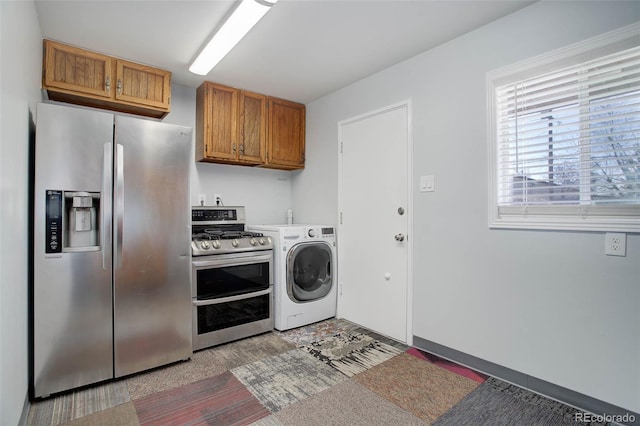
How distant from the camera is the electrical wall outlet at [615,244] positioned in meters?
1.74

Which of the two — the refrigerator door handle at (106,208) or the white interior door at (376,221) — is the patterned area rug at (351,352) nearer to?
the white interior door at (376,221)

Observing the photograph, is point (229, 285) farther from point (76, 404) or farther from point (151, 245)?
point (76, 404)

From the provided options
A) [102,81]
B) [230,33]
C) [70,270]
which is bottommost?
[70,270]

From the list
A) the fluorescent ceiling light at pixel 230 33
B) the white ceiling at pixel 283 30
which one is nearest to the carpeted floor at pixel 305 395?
the fluorescent ceiling light at pixel 230 33

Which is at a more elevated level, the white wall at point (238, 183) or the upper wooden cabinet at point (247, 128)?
the upper wooden cabinet at point (247, 128)

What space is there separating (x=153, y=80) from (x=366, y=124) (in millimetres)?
2022

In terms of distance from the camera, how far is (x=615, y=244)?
1.77m

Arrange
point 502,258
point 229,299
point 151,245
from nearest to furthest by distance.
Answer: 1. point 502,258
2. point 151,245
3. point 229,299

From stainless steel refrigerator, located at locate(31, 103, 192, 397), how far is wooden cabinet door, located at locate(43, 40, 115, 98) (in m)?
0.62

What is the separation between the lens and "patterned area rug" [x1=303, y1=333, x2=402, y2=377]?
2.43 m

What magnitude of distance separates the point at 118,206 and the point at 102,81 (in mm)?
1222

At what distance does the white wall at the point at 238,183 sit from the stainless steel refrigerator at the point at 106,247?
1068 mm

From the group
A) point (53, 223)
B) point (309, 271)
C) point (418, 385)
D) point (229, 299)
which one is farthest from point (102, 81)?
point (418, 385)

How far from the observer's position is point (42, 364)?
77.3 inches
